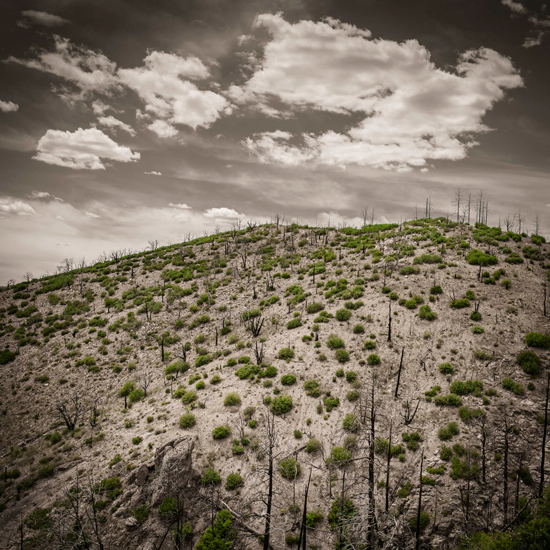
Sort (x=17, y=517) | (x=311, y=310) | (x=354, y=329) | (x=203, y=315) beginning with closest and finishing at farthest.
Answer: (x=17, y=517), (x=354, y=329), (x=311, y=310), (x=203, y=315)

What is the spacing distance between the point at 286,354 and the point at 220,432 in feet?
44.8

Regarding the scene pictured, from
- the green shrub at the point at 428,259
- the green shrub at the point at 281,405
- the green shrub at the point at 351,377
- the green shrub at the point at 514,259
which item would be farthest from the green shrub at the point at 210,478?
the green shrub at the point at 514,259

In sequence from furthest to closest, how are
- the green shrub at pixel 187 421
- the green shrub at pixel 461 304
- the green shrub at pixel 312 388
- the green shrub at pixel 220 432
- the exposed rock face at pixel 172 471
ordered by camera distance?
the green shrub at pixel 461 304, the green shrub at pixel 312 388, the green shrub at pixel 187 421, the green shrub at pixel 220 432, the exposed rock face at pixel 172 471

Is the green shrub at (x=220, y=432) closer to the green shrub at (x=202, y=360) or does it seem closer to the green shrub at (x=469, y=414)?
the green shrub at (x=202, y=360)

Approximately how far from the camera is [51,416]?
126 ft

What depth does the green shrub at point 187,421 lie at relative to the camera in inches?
1371

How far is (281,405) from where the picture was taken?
35781mm

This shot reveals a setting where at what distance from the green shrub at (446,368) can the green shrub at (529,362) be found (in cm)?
712

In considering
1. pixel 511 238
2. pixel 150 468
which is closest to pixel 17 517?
pixel 150 468

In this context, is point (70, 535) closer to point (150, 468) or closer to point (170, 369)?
point (150, 468)

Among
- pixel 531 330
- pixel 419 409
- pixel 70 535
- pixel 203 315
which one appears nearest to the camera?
pixel 70 535

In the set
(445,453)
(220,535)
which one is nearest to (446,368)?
(445,453)

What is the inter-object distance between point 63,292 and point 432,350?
73898 mm

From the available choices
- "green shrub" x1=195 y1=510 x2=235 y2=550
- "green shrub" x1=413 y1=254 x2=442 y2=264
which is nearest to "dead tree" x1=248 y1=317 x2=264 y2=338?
"green shrub" x1=195 y1=510 x2=235 y2=550
